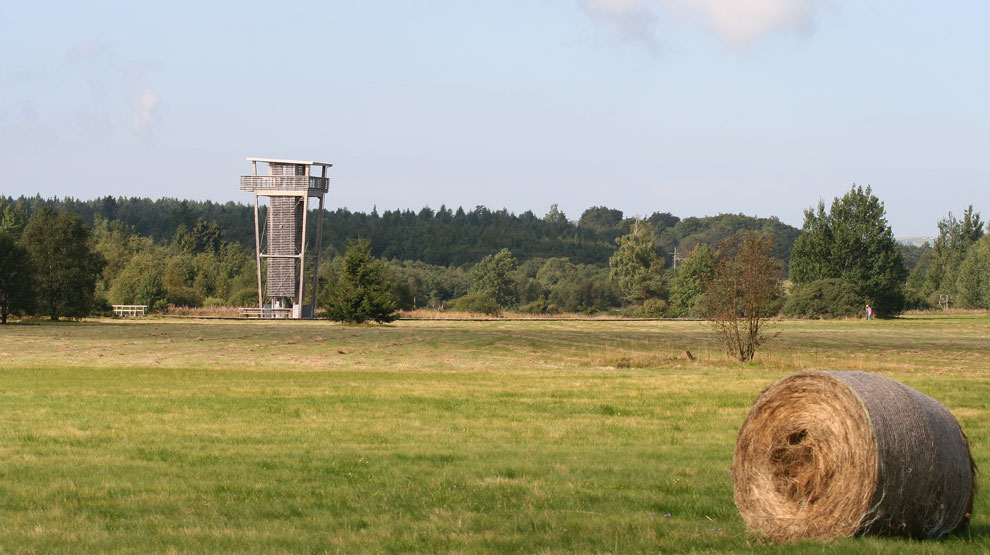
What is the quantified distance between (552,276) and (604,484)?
14598cm

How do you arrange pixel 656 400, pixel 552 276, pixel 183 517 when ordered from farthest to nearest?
pixel 552 276 < pixel 656 400 < pixel 183 517

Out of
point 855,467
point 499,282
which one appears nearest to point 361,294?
point 855,467

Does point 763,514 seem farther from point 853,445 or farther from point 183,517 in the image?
point 183,517

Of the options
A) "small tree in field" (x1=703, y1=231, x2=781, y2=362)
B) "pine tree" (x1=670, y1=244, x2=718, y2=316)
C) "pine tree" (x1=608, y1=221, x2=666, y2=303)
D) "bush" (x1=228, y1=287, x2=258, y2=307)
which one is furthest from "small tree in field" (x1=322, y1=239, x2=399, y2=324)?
"pine tree" (x1=608, y1=221, x2=666, y2=303)

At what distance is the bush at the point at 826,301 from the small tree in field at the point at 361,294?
4405cm

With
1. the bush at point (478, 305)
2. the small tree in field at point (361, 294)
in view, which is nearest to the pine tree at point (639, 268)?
the bush at point (478, 305)

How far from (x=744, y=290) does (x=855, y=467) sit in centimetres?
2530

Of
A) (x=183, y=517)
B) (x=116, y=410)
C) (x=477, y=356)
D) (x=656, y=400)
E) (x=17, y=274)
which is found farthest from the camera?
(x=17, y=274)

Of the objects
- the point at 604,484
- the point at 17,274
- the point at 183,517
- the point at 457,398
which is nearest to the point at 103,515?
the point at 183,517

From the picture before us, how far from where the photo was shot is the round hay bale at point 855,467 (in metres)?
8.53

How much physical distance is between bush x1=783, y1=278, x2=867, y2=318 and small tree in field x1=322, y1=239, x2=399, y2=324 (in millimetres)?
44052

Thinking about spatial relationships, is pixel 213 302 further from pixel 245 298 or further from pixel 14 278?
pixel 14 278

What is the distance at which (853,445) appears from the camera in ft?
28.7

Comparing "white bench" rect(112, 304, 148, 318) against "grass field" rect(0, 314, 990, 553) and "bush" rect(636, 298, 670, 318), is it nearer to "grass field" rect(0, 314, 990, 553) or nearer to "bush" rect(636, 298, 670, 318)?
"bush" rect(636, 298, 670, 318)
